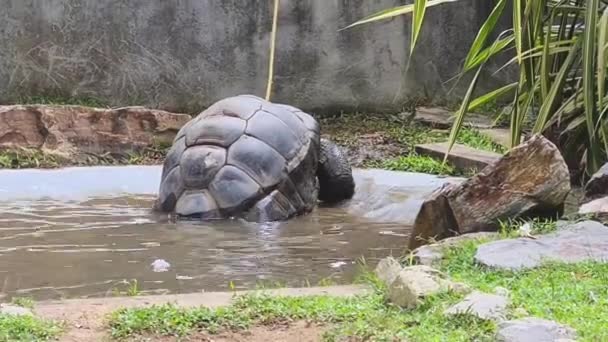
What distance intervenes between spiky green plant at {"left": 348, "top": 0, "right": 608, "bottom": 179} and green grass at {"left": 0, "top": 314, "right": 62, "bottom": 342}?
230 centimetres

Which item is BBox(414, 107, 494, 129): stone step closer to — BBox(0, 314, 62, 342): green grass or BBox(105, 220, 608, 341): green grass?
BBox(105, 220, 608, 341): green grass

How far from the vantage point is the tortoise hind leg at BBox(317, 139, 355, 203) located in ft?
23.2

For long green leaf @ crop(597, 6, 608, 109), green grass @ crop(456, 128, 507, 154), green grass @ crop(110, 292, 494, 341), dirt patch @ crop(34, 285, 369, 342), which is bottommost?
green grass @ crop(456, 128, 507, 154)

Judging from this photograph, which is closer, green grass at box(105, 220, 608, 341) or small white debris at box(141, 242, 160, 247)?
green grass at box(105, 220, 608, 341)

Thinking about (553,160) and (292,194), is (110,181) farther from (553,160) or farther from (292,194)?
(553,160)

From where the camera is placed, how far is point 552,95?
5.45 m

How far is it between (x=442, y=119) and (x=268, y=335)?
652cm

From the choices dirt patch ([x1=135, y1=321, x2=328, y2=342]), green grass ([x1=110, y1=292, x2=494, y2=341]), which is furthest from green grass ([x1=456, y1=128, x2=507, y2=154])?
dirt patch ([x1=135, y1=321, x2=328, y2=342])

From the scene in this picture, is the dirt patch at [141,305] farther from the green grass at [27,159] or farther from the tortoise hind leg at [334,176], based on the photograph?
the green grass at [27,159]

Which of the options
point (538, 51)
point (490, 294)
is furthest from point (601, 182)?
point (490, 294)

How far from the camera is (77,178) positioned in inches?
287

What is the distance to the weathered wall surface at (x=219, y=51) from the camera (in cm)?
928

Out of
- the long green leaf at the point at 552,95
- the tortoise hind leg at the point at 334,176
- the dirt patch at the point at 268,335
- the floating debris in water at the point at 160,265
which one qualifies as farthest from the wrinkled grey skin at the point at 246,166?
the dirt patch at the point at 268,335

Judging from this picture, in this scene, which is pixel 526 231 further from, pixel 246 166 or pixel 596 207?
pixel 246 166
